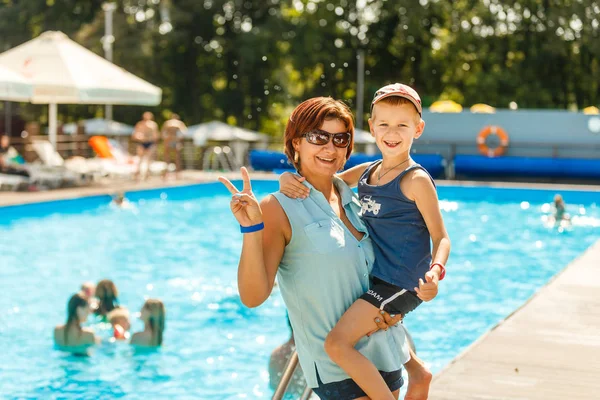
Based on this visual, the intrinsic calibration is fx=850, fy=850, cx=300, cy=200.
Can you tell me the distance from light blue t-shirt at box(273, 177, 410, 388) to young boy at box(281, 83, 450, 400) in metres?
0.05

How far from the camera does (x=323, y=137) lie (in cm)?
254

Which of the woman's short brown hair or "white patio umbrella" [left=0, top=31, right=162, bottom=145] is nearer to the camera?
the woman's short brown hair

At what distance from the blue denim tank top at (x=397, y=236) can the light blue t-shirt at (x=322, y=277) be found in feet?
0.14

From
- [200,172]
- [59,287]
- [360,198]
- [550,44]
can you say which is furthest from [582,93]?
[360,198]

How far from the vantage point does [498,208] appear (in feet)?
56.1

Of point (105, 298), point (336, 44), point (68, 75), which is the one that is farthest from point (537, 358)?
point (336, 44)

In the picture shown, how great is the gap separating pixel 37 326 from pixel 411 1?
26292 mm

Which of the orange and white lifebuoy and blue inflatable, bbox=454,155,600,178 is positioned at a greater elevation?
the orange and white lifebuoy

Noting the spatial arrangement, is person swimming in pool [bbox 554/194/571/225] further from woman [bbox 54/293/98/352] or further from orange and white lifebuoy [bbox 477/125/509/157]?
woman [bbox 54/293/98/352]

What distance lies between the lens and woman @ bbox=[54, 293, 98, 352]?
6504 mm

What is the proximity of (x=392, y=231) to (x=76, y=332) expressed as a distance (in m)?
4.51

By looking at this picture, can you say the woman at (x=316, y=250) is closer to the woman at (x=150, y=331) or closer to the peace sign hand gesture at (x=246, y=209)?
the peace sign hand gesture at (x=246, y=209)

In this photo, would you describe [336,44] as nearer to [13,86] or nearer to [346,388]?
[13,86]

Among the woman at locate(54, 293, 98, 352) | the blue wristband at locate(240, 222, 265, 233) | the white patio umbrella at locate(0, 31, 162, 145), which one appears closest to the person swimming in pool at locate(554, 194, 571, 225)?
the white patio umbrella at locate(0, 31, 162, 145)
